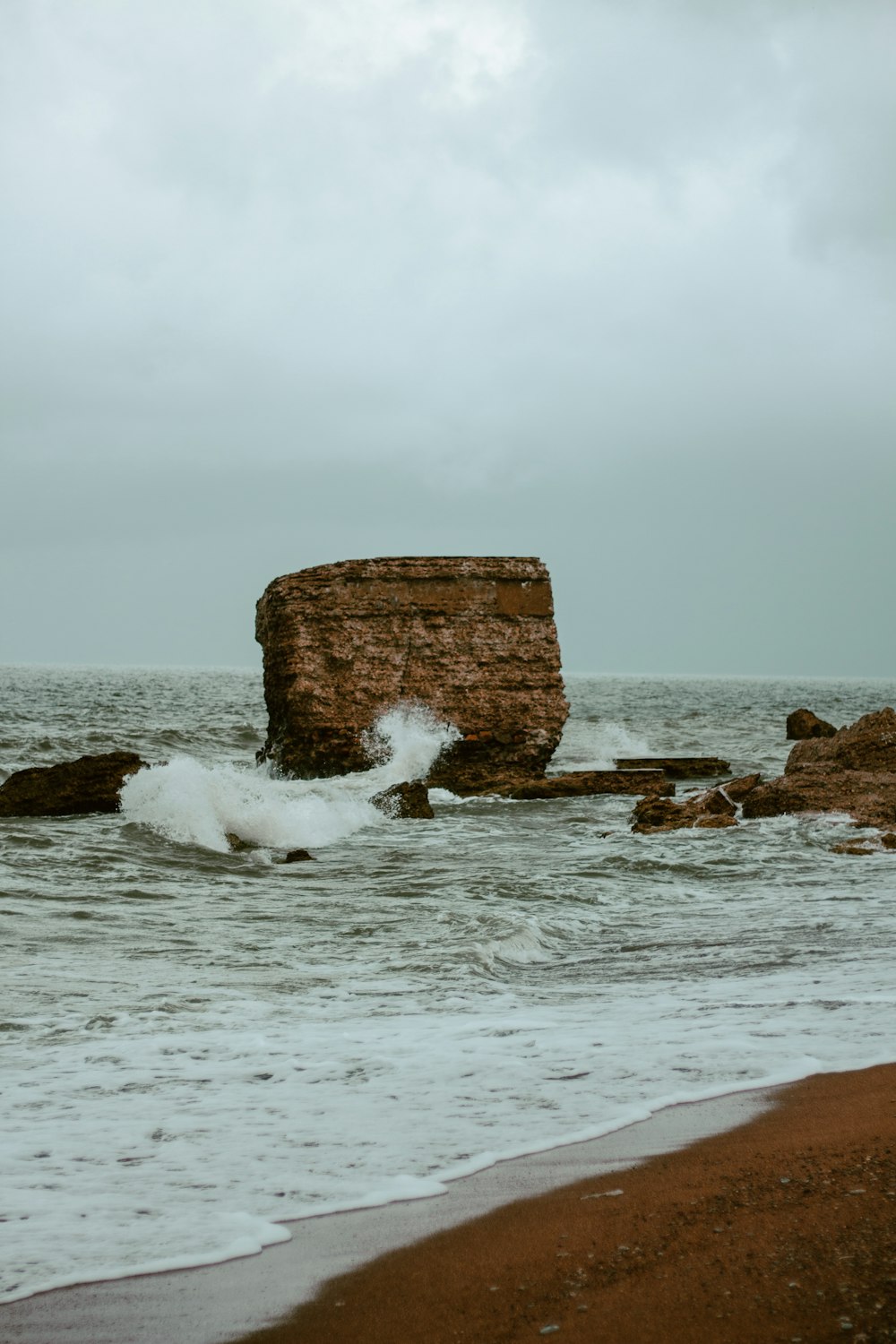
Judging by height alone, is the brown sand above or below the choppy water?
above

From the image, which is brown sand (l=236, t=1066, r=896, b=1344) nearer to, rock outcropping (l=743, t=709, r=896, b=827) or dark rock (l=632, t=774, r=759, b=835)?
dark rock (l=632, t=774, r=759, b=835)

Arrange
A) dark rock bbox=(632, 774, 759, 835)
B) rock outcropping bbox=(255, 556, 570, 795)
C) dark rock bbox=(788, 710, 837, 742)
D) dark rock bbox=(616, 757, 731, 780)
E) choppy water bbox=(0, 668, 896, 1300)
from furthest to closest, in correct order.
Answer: dark rock bbox=(788, 710, 837, 742), dark rock bbox=(616, 757, 731, 780), rock outcropping bbox=(255, 556, 570, 795), dark rock bbox=(632, 774, 759, 835), choppy water bbox=(0, 668, 896, 1300)


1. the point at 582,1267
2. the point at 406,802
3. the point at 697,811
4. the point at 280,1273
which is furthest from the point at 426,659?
the point at 582,1267

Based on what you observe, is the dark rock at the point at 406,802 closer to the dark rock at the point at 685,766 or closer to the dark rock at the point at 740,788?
the dark rock at the point at 740,788

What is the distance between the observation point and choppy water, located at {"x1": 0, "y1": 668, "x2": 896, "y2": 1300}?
9.11 feet

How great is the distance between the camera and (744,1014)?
13.9ft

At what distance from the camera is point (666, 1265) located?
2084mm

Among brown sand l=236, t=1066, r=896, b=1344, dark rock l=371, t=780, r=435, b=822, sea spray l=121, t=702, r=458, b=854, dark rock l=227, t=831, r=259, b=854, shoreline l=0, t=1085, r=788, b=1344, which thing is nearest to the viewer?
brown sand l=236, t=1066, r=896, b=1344

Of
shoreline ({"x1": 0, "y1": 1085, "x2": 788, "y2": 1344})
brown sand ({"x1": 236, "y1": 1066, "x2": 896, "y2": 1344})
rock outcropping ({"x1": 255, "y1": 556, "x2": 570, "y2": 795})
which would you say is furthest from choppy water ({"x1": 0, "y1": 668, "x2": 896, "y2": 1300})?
rock outcropping ({"x1": 255, "y1": 556, "x2": 570, "y2": 795})

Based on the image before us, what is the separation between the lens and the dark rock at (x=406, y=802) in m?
12.2

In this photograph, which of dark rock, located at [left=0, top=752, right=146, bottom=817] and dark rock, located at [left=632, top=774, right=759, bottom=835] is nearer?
dark rock, located at [left=632, top=774, right=759, bottom=835]

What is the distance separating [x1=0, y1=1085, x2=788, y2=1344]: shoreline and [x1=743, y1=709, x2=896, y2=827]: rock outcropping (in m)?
8.04

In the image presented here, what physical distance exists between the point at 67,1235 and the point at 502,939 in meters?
3.62

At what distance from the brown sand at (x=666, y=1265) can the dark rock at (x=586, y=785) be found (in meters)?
11.4
